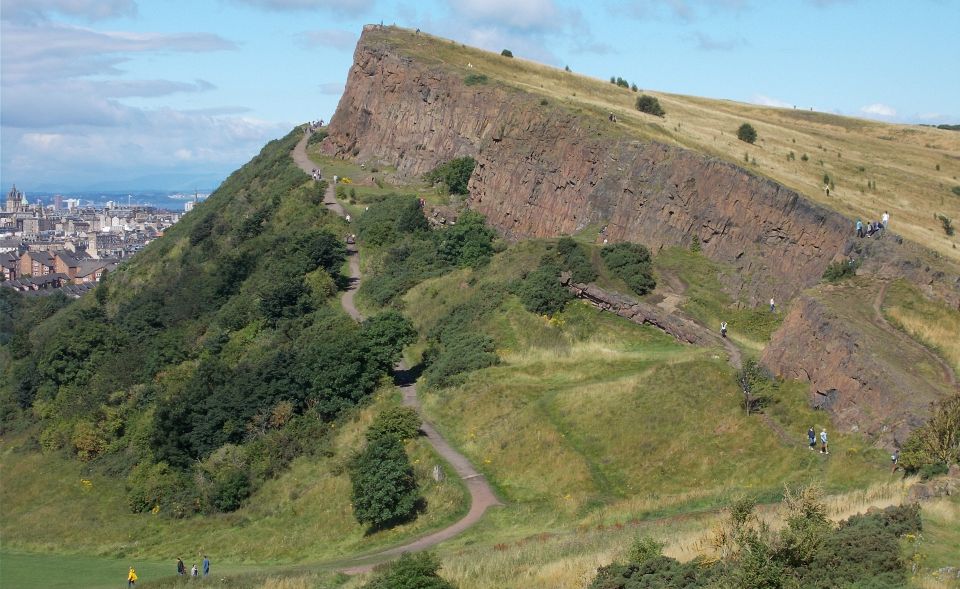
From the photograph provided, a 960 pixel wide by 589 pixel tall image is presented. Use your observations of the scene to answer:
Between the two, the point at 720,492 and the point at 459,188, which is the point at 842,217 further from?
the point at 459,188

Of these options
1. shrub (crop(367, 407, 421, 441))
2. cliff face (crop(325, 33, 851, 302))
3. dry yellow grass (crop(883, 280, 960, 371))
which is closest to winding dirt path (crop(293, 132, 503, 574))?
shrub (crop(367, 407, 421, 441))

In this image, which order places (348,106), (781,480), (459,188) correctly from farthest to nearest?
(348,106), (459,188), (781,480)

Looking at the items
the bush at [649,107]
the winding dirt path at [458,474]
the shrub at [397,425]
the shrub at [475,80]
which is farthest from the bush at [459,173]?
the shrub at [397,425]

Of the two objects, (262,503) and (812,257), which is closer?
(262,503)

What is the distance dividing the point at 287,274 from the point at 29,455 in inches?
615

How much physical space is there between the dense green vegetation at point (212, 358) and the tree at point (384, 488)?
8.03 metres

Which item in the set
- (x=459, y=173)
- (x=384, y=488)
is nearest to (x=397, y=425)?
(x=384, y=488)

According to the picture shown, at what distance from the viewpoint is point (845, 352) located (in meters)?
30.6

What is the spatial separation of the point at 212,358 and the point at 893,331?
33216mm

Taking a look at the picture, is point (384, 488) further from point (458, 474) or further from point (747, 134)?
point (747, 134)

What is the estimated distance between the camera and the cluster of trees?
1695 cm

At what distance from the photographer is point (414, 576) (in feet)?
70.1

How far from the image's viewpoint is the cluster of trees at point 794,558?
16953 millimetres

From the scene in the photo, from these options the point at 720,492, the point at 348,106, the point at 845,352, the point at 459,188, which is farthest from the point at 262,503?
the point at 348,106
